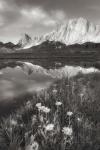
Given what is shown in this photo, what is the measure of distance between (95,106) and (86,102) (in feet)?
1.27

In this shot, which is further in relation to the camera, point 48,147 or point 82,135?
point 82,135

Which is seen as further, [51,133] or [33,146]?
[51,133]

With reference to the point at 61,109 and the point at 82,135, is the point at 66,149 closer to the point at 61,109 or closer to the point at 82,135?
the point at 82,135

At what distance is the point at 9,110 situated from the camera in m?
9.67

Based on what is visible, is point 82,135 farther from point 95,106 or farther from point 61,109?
point 95,106

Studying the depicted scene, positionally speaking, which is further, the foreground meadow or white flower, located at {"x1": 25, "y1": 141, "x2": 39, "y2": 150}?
the foreground meadow

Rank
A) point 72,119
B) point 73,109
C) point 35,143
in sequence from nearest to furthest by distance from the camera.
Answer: point 35,143
point 72,119
point 73,109

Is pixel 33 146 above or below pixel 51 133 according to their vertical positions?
below

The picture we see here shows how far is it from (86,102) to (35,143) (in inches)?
167

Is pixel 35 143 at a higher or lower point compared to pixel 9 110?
higher

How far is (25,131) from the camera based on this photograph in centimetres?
604

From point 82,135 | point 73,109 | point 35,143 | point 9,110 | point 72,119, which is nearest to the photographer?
point 35,143

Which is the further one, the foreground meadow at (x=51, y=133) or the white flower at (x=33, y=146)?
the foreground meadow at (x=51, y=133)

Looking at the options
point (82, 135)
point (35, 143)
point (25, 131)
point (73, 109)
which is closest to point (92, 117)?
point (73, 109)
